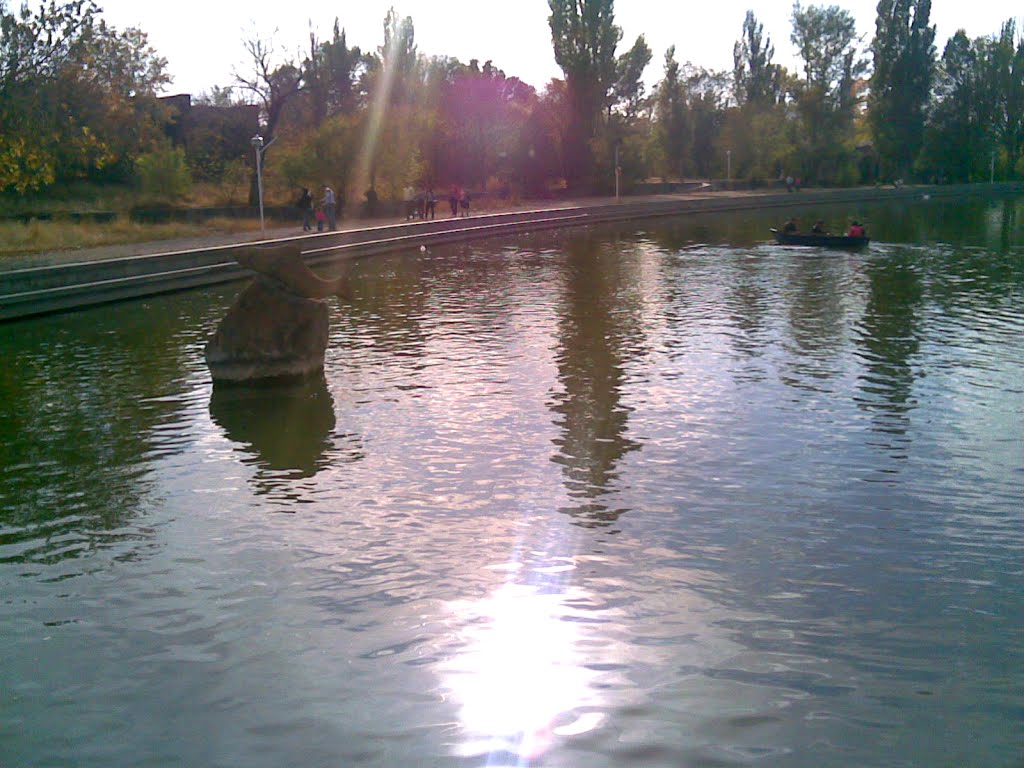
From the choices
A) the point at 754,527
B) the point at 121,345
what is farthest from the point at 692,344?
the point at 121,345

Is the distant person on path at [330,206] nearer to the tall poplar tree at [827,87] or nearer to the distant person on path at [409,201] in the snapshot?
the distant person on path at [409,201]

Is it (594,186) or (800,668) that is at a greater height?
(594,186)

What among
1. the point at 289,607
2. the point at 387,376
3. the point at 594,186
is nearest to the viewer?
the point at 289,607

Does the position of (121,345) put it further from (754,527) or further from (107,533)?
(754,527)

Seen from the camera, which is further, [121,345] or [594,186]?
[594,186]

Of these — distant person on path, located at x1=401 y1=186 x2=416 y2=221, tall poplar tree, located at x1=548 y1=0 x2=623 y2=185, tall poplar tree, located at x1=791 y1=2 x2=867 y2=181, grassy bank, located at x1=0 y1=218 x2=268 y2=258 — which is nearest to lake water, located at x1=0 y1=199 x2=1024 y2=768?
grassy bank, located at x1=0 y1=218 x2=268 y2=258

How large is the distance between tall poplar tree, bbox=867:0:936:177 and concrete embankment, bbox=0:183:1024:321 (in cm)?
2802

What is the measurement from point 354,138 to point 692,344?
35.4m

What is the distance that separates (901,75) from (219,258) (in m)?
71.2

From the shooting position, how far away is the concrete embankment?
2217cm

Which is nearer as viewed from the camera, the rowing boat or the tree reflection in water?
the tree reflection in water

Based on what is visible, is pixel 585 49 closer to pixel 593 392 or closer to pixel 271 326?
pixel 271 326

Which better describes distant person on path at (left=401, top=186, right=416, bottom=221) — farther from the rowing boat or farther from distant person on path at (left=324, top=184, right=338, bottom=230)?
the rowing boat

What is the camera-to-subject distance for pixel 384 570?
310 inches
